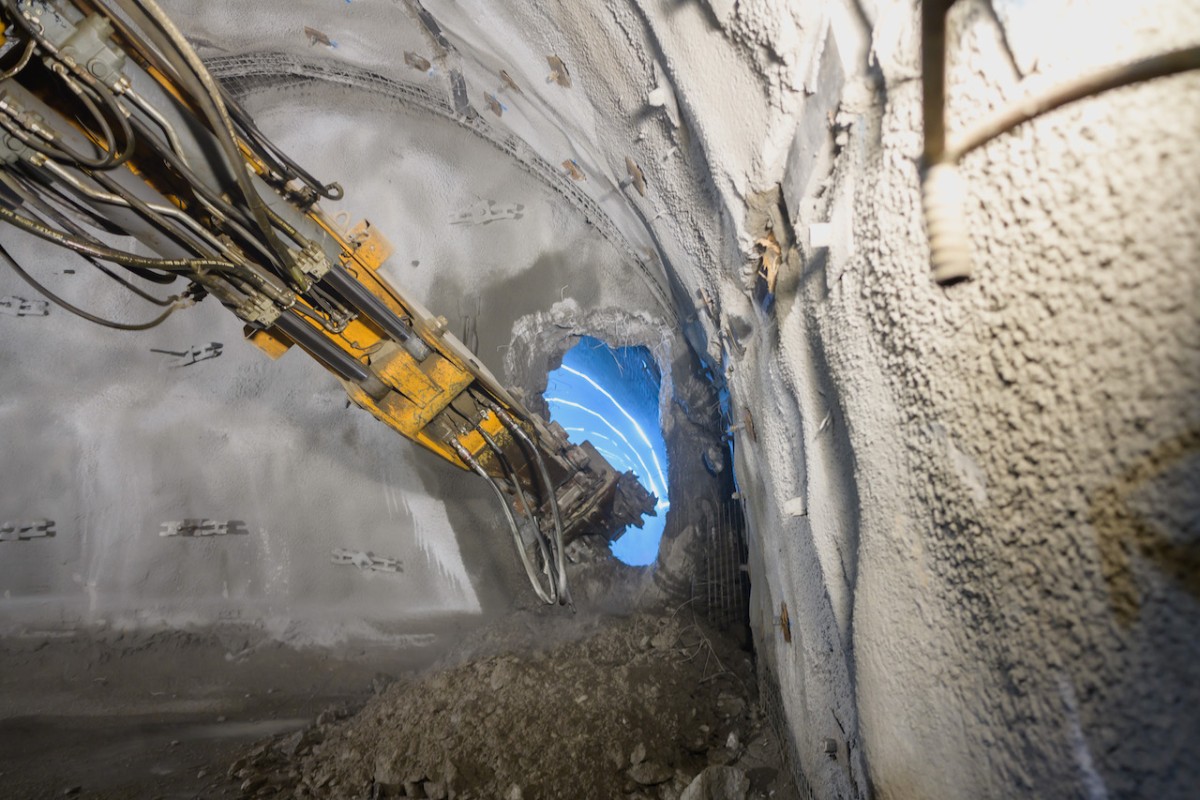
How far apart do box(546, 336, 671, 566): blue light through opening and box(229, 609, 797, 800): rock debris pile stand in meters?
1.39

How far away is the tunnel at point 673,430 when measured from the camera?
2.21ft

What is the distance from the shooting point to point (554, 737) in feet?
8.18

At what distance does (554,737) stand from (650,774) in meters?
0.44

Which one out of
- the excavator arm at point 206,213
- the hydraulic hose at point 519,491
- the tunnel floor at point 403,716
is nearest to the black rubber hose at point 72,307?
the excavator arm at point 206,213

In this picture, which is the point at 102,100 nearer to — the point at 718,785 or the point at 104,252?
the point at 104,252

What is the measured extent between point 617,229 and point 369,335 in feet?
5.83

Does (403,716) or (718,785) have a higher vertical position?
(403,716)

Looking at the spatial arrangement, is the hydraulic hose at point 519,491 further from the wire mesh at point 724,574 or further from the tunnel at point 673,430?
the wire mesh at point 724,574

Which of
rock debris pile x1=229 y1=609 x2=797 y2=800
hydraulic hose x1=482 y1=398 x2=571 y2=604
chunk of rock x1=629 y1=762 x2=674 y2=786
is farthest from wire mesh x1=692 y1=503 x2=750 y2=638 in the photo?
chunk of rock x1=629 y1=762 x2=674 y2=786

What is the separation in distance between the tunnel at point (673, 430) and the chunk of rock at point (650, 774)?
0.11ft

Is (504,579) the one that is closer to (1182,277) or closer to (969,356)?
(969,356)

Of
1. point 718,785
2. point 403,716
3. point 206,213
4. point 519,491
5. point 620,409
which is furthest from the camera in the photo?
point 620,409

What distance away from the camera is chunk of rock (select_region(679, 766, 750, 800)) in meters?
2.08

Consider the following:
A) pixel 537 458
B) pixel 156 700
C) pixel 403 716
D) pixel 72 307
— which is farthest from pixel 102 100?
pixel 156 700
